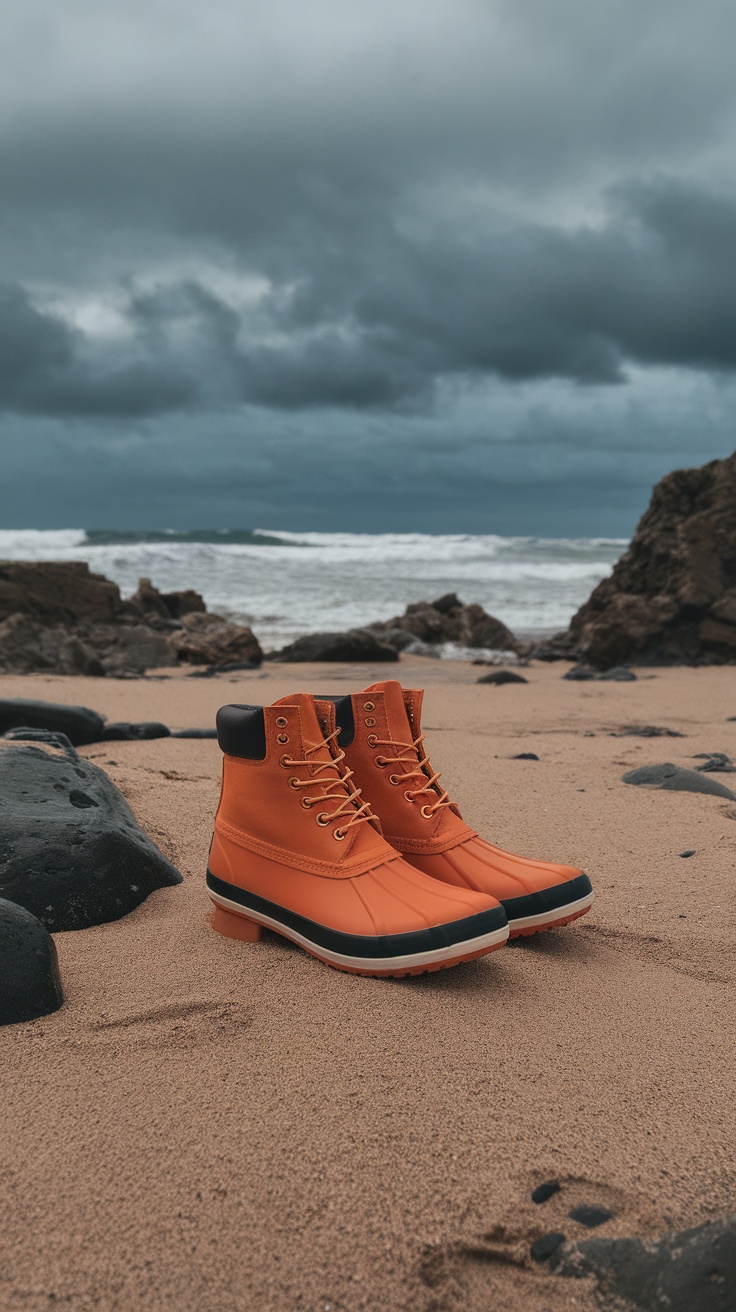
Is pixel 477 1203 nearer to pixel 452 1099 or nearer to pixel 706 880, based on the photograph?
pixel 452 1099

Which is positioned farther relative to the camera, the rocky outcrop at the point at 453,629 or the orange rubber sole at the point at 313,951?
the rocky outcrop at the point at 453,629

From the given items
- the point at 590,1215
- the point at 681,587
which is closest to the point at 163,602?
the point at 681,587

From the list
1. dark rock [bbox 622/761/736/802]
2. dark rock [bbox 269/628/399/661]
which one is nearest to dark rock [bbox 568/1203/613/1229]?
dark rock [bbox 622/761/736/802]

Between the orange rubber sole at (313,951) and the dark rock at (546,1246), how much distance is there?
0.54 metres

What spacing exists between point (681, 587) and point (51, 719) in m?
6.17

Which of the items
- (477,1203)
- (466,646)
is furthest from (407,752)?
(466,646)

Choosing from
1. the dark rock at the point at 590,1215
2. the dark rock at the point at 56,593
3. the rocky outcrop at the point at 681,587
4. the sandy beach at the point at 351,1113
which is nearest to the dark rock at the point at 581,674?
the rocky outcrop at the point at 681,587

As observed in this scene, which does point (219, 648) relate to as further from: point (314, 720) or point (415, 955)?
point (415, 955)

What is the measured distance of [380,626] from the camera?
12.5m

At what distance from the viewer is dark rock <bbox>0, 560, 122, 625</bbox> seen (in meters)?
9.97

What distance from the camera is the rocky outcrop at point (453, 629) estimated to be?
37.3ft

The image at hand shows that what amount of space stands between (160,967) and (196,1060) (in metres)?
0.36

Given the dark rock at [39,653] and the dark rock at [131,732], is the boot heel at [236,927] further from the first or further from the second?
the dark rock at [39,653]

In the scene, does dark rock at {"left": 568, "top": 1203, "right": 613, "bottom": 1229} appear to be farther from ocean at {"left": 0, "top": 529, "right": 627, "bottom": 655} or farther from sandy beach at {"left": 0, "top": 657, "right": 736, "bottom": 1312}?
ocean at {"left": 0, "top": 529, "right": 627, "bottom": 655}
